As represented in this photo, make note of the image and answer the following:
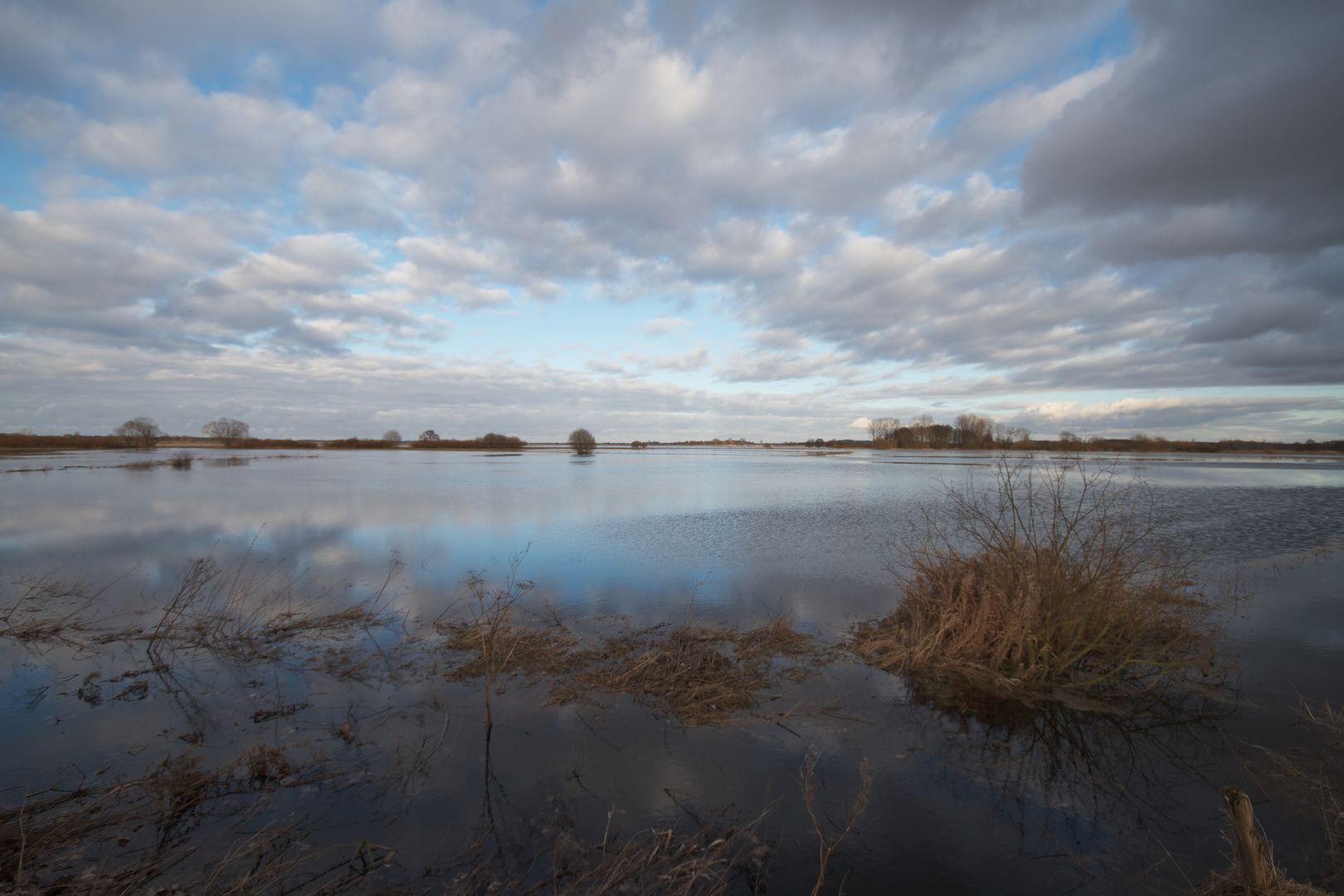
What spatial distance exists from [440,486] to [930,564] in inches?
1048

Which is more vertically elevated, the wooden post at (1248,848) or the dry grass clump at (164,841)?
the wooden post at (1248,848)

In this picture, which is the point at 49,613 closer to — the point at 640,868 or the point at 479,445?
the point at 640,868

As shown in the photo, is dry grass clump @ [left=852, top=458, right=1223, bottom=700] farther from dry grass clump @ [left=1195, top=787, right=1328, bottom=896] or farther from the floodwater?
Answer: dry grass clump @ [left=1195, top=787, right=1328, bottom=896]

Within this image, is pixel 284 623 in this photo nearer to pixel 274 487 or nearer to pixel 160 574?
pixel 160 574

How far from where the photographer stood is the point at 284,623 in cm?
902

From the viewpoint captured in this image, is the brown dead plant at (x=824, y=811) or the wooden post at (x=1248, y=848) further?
the brown dead plant at (x=824, y=811)

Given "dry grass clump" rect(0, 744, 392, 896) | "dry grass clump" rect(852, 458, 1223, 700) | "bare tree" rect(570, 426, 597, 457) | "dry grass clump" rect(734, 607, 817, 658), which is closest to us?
"dry grass clump" rect(0, 744, 392, 896)

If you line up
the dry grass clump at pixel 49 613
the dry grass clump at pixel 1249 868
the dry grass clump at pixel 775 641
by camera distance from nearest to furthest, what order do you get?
the dry grass clump at pixel 1249 868 → the dry grass clump at pixel 775 641 → the dry grass clump at pixel 49 613

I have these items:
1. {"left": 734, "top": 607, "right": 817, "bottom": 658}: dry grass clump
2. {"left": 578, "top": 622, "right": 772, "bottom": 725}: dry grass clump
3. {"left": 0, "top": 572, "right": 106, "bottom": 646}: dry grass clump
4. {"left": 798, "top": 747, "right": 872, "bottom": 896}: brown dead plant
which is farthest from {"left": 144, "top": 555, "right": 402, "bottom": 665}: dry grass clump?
{"left": 798, "top": 747, "right": 872, "bottom": 896}: brown dead plant

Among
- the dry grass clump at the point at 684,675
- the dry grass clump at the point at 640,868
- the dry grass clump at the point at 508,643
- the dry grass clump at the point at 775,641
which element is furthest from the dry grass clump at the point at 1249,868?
the dry grass clump at the point at 508,643

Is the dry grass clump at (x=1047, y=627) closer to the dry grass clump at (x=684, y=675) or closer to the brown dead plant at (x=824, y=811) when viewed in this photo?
the dry grass clump at (x=684, y=675)

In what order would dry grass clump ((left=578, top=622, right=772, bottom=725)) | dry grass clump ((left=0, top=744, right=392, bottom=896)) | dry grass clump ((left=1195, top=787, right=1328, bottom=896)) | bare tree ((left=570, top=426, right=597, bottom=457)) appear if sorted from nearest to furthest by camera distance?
dry grass clump ((left=1195, top=787, right=1328, bottom=896)) < dry grass clump ((left=0, top=744, right=392, bottom=896)) < dry grass clump ((left=578, top=622, right=772, bottom=725)) < bare tree ((left=570, top=426, right=597, bottom=457))

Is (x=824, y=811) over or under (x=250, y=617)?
under

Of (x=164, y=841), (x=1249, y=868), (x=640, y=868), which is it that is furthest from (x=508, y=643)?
(x=1249, y=868)
